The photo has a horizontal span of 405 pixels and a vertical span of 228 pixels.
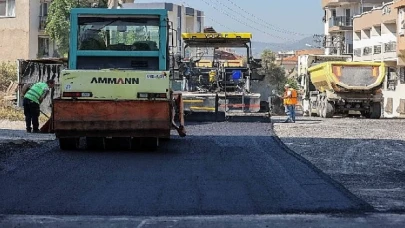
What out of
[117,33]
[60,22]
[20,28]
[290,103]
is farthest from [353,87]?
[20,28]

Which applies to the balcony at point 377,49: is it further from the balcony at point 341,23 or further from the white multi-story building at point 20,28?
the white multi-story building at point 20,28

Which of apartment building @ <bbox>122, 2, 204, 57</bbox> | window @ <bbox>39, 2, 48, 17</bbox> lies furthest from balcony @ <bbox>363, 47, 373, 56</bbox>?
window @ <bbox>39, 2, 48, 17</bbox>

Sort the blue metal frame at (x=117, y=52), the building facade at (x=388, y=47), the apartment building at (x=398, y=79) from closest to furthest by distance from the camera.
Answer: the blue metal frame at (x=117, y=52), the apartment building at (x=398, y=79), the building facade at (x=388, y=47)

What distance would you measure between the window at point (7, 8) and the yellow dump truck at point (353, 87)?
2788cm

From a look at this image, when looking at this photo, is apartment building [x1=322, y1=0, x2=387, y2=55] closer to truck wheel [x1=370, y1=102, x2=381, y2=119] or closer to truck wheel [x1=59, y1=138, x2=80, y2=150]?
truck wheel [x1=370, y1=102, x2=381, y2=119]

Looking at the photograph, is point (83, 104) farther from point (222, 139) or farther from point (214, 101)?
point (214, 101)

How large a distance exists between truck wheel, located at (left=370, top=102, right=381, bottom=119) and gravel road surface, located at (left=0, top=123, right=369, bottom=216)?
17.3 m

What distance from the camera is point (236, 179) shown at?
11.3 metres

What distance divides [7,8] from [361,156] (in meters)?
43.1

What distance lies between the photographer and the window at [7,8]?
5401 cm

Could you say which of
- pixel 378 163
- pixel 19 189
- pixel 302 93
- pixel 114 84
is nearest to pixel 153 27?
pixel 114 84

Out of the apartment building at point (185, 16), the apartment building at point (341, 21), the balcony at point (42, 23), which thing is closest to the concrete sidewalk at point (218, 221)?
the balcony at point (42, 23)

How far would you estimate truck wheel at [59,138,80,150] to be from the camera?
15.2 meters

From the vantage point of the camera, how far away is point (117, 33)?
53.8 feet
